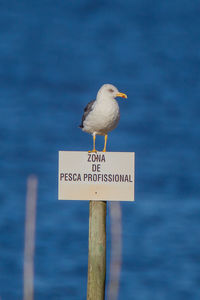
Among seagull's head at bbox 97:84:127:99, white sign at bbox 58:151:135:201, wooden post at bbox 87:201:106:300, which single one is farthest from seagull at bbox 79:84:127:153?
wooden post at bbox 87:201:106:300

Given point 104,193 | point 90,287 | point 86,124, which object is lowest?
point 90,287

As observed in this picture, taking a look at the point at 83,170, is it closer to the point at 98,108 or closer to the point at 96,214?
the point at 96,214

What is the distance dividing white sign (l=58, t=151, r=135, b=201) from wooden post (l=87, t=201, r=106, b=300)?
103 millimetres

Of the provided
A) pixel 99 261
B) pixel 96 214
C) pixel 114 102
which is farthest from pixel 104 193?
pixel 114 102

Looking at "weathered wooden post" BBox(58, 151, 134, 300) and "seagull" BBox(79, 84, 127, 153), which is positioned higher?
"seagull" BBox(79, 84, 127, 153)

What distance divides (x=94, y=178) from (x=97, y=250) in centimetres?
53

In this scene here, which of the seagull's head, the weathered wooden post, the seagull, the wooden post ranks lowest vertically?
the wooden post

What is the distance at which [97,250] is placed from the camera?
167 inches

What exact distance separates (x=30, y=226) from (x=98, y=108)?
1114 mm

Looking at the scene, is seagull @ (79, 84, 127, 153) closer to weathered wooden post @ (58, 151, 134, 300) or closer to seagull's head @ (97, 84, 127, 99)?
seagull's head @ (97, 84, 127, 99)

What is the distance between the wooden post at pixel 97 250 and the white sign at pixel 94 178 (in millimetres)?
103

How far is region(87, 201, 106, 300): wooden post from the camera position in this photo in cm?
422

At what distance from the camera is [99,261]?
14.0ft

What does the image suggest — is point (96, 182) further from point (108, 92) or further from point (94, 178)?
point (108, 92)
